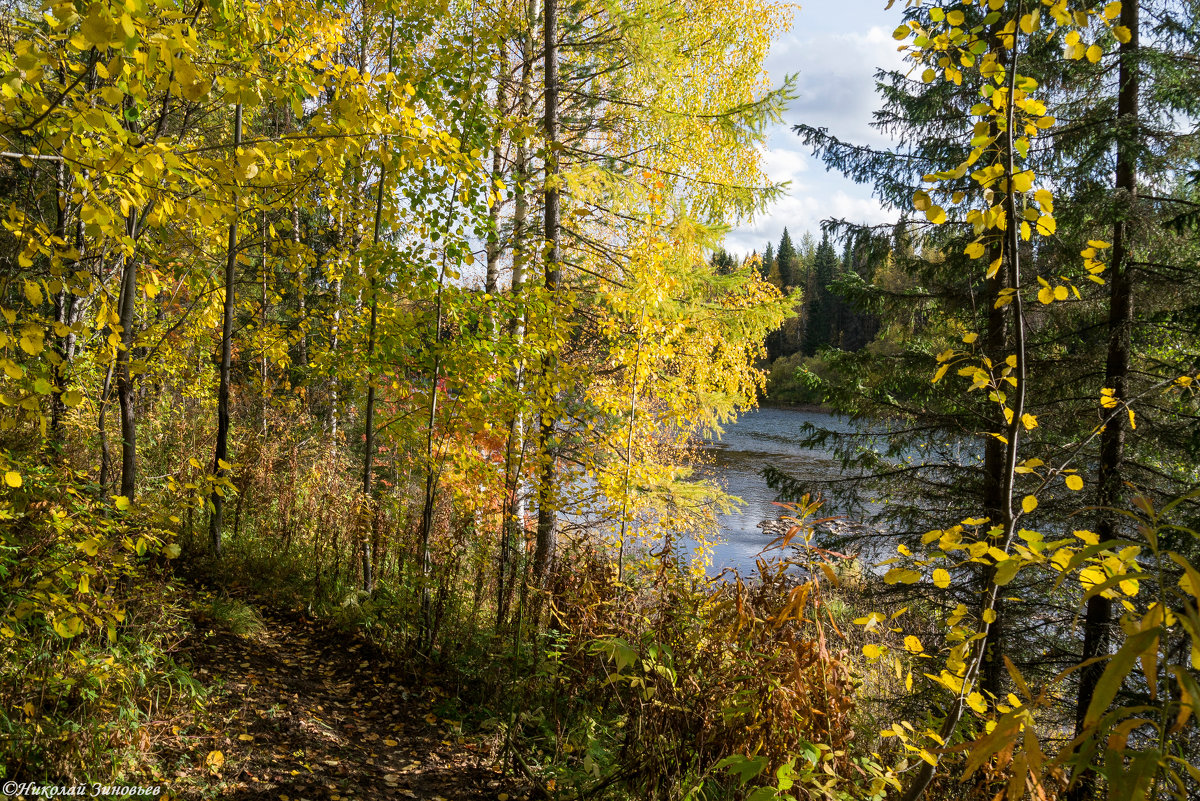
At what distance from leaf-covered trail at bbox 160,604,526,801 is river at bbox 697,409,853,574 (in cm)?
438

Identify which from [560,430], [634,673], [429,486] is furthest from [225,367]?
[634,673]

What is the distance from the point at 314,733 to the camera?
3.22 meters

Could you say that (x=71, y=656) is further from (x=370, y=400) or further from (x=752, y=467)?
(x=752, y=467)

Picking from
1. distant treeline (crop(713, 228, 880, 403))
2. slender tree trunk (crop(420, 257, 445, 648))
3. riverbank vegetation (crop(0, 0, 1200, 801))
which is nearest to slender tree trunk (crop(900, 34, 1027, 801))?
riverbank vegetation (crop(0, 0, 1200, 801))

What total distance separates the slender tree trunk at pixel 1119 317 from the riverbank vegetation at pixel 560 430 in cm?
3

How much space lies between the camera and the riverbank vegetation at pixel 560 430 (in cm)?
158

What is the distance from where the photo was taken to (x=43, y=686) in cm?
232

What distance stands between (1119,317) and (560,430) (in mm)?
4531

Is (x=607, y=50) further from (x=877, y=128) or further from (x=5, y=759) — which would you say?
(x=5, y=759)

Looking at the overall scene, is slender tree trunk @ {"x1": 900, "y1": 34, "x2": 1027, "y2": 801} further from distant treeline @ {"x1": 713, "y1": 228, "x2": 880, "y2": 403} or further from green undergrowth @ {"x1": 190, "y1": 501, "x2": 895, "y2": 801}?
distant treeline @ {"x1": 713, "y1": 228, "x2": 880, "y2": 403}

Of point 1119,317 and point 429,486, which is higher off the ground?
point 1119,317

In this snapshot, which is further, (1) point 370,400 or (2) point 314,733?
(1) point 370,400

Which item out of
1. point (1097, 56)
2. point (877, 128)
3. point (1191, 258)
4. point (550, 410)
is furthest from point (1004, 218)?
point (877, 128)

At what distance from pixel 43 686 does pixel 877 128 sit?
7.32m
